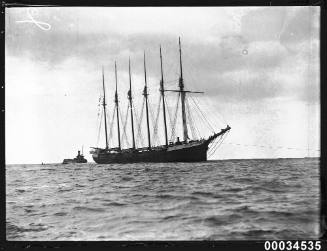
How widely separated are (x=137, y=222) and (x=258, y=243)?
3.23 m

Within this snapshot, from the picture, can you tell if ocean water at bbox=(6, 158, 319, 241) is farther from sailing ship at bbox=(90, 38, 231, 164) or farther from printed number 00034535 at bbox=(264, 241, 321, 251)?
sailing ship at bbox=(90, 38, 231, 164)

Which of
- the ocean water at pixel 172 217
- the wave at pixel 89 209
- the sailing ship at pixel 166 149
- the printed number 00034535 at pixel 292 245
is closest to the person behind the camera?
the printed number 00034535 at pixel 292 245

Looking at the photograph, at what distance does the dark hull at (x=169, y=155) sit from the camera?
4825 centimetres

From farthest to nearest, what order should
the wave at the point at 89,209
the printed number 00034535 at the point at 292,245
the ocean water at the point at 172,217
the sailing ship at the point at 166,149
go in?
the sailing ship at the point at 166,149
the wave at the point at 89,209
the ocean water at the point at 172,217
the printed number 00034535 at the point at 292,245

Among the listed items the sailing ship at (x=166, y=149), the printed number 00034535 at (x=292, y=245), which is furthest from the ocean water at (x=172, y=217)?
the sailing ship at (x=166, y=149)

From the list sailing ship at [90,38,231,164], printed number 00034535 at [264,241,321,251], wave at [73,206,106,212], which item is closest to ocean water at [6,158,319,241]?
wave at [73,206,106,212]

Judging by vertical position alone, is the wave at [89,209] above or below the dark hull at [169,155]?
above

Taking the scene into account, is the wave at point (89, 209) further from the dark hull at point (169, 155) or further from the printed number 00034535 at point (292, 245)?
the dark hull at point (169, 155)

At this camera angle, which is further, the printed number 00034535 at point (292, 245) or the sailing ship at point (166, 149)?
the sailing ship at point (166, 149)

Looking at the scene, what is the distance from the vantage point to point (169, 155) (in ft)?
166

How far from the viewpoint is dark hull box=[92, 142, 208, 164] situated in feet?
158

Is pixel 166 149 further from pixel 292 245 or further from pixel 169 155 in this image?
pixel 292 245
